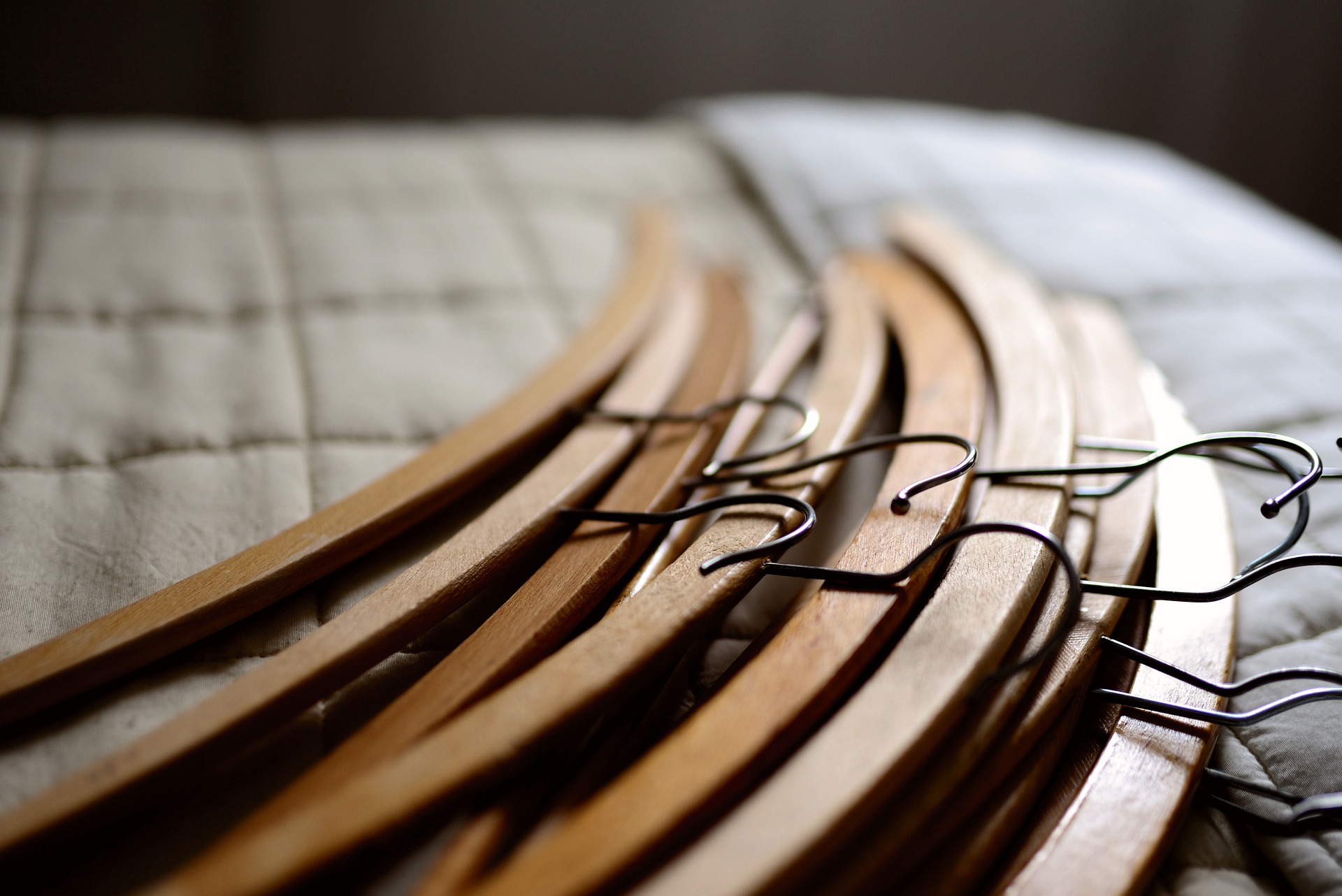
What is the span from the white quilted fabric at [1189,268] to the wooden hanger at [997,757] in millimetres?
83

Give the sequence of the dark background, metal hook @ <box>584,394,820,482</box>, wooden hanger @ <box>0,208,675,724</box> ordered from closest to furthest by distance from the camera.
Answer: wooden hanger @ <box>0,208,675,724</box>
metal hook @ <box>584,394,820,482</box>
the dark background

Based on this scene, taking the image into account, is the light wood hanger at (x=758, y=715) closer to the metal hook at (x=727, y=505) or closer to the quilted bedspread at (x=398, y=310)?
the metal hook at (x=727, y=505)

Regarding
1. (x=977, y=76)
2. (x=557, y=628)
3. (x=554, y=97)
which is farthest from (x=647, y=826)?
(x=977, y=76)

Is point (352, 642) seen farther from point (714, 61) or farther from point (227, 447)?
point (714, 61)

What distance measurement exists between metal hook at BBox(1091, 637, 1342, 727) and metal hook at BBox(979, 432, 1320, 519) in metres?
0.10

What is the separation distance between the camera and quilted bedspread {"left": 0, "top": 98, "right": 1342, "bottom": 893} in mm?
500

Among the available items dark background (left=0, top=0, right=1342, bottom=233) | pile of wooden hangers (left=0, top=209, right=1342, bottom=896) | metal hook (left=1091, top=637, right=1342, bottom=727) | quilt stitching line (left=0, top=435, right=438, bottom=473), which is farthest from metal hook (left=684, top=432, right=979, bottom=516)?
dark background (left=0, top=0, right=1342, bottom=233)

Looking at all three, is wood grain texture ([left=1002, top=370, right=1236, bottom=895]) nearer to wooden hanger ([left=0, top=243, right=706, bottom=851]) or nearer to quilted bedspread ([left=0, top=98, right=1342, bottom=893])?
quilted bedspread ([left=0, top=98, right=1342, bottom=893])

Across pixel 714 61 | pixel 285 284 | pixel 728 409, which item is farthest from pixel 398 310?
pixel 714 61

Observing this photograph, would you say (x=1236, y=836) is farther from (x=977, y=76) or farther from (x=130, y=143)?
(x=977, y=76)

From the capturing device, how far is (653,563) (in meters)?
0.55

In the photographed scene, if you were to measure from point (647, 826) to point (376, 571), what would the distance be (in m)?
0.29

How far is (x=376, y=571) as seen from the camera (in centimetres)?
59

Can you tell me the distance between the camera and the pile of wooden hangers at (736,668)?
15.0 inches
